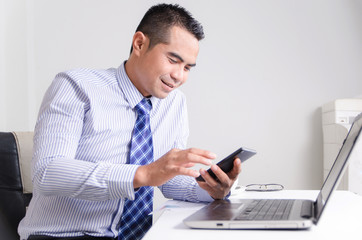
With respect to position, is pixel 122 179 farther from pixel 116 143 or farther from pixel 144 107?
pixel 144 107

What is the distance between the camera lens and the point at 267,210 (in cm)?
97

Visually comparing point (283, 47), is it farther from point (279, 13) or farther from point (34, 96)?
point (34, 96)

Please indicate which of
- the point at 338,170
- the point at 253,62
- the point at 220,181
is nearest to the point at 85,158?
the point at 220,181

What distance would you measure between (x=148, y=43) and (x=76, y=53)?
1.93 metres

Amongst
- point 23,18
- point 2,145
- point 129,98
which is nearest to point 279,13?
point 23,18

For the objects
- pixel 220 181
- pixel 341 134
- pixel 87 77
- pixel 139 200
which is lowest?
pixel 341 134

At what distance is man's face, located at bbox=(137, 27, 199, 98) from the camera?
1.43 metres

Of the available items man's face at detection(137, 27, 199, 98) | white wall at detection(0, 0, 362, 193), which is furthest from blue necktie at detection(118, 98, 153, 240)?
white wall at detection(0, 0, 362, 193)

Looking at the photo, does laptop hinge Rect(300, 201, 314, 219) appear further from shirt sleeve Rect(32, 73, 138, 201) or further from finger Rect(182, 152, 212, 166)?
shirt sleeve Rect(32, 73, 138, 201)

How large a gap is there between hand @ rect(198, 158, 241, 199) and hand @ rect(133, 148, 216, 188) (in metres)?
0.19

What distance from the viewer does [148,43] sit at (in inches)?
59.6

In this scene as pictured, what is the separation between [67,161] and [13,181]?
30 centimetres

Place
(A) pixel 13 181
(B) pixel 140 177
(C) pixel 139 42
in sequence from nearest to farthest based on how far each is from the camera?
(B) pixel 140 177 < (A) pixel 13 181 < (C) pixel 139 42

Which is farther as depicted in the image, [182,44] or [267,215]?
[182,44]
